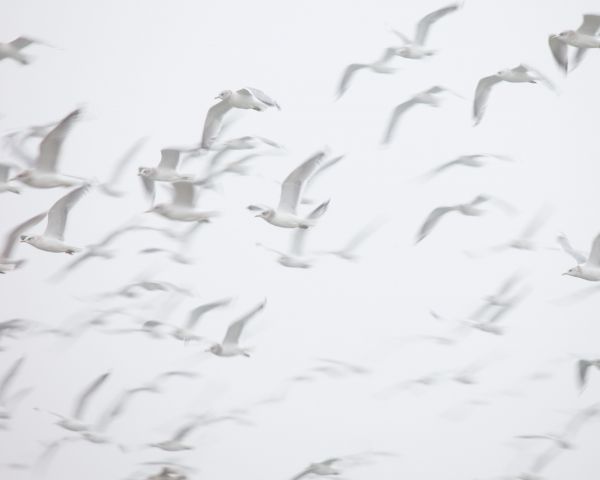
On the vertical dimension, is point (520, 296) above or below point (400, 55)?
below

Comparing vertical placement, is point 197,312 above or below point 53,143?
below

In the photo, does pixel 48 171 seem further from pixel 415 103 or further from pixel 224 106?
pixel 415 103

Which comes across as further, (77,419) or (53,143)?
(77,419)

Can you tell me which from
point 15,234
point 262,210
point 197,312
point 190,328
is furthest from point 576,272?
point 15,234

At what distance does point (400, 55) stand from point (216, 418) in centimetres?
527

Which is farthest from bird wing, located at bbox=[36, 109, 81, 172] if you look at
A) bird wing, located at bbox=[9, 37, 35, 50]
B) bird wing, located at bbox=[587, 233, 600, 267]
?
bird wing, located at bbox=[587, 233, 600, 267]

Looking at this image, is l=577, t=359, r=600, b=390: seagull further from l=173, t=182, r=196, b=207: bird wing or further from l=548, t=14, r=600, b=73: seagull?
l=173, t=182, r=196, b=207: bird wing

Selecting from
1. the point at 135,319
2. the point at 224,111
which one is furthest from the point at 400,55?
the point at 135,319

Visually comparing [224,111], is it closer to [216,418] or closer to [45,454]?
[216,418]

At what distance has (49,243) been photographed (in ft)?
54.5

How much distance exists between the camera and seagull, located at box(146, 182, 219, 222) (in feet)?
54.3

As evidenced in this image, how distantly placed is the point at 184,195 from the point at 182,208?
0.15m

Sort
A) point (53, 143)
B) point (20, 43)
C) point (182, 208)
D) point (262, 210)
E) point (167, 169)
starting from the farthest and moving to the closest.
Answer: point (20, 43), point (167, 169), point (182, 208), point (262, 210), point (53, 143)

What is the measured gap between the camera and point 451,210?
19.0 meters
